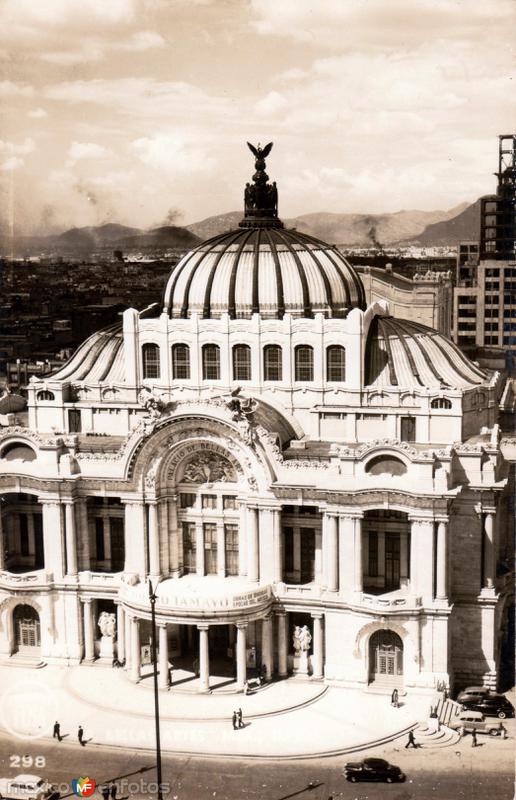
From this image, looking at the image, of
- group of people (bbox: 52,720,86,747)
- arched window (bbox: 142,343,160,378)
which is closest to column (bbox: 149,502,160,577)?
arched window (bbox: 142,343,160,378)

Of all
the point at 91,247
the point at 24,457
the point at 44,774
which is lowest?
the point at 44,774

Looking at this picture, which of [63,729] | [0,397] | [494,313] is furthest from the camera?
[494,313]

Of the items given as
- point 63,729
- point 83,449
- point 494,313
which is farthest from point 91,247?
point 494,313

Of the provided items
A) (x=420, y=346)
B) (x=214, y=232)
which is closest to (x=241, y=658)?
(x=420, y=346)

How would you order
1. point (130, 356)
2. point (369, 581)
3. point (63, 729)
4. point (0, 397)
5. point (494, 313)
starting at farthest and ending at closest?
1. point (494, 313)
2. point (0, 397)
3. point (130, 356)
4. point (369, 581)
5. point (63, 729)

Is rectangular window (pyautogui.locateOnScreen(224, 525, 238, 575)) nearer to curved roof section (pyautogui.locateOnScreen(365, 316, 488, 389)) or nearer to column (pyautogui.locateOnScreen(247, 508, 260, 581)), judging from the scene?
column (pyautogui.locateOnScreen(247, 508, 260, 581))

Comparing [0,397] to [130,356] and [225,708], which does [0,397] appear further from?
[225,708]

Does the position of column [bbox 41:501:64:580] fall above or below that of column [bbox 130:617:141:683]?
above
